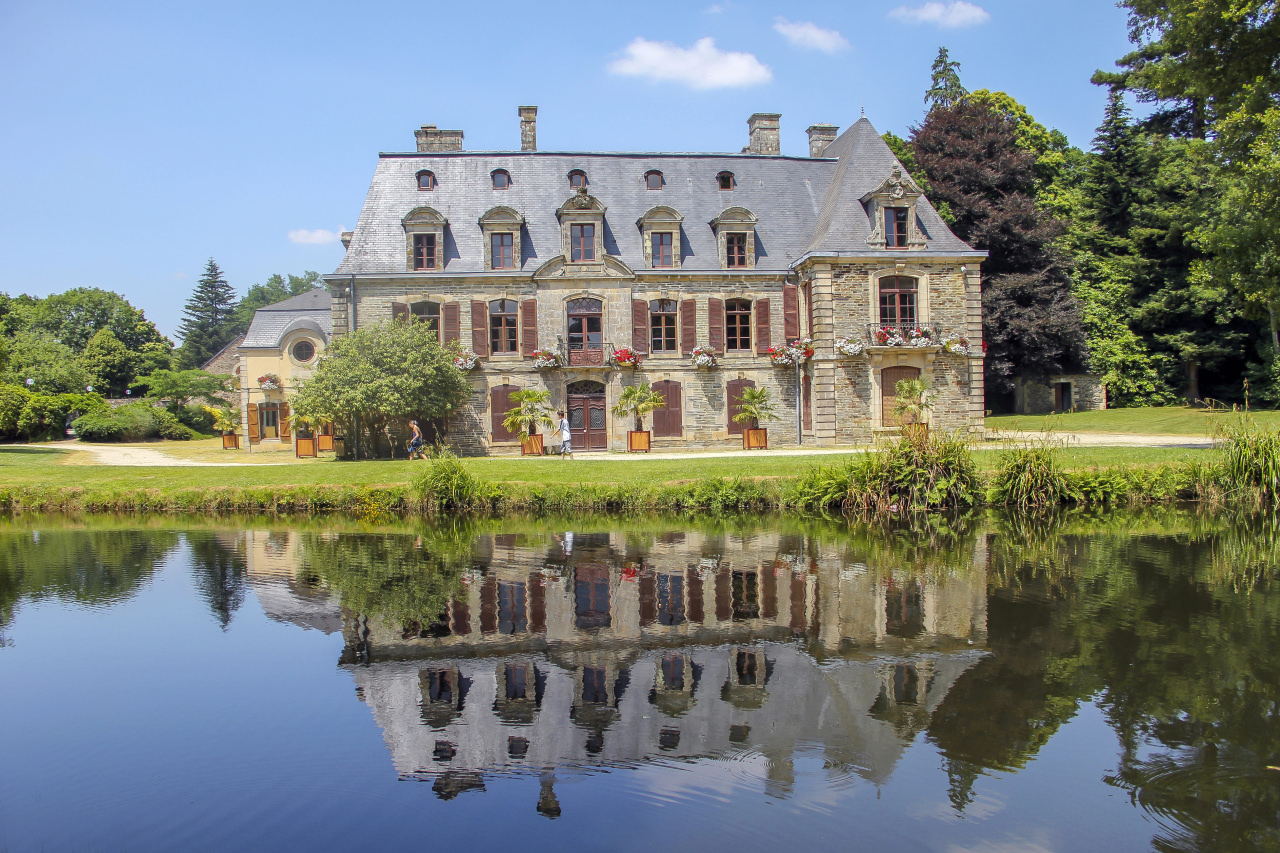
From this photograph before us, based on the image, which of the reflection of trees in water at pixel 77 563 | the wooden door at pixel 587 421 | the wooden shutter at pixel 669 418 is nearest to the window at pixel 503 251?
the wooden door at pixel 587 421

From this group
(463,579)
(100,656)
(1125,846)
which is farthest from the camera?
(463,579)

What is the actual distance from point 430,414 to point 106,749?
18.8 meters

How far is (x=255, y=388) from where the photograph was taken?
3172cm

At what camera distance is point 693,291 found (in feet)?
89.1

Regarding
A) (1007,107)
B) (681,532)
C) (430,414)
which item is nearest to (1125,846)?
(681,532)

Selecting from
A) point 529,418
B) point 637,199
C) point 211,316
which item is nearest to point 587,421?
point 529,418

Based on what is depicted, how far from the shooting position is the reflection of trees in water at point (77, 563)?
992cm

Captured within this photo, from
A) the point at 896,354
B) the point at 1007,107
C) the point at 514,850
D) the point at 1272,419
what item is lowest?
the point at 514,850

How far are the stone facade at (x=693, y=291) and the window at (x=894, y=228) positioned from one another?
7 centimetres

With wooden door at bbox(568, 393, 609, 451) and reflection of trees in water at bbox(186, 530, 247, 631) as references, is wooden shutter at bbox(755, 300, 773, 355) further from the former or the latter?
reflection of trees in water at bbox(186, 530, 247, 631)

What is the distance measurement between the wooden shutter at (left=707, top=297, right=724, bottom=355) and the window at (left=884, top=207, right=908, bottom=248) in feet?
17.8

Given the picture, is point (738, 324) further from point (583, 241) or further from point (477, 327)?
point (477, 327)

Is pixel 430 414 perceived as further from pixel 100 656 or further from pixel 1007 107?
pixel 1007 107

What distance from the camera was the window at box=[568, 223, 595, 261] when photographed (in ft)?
88.3
